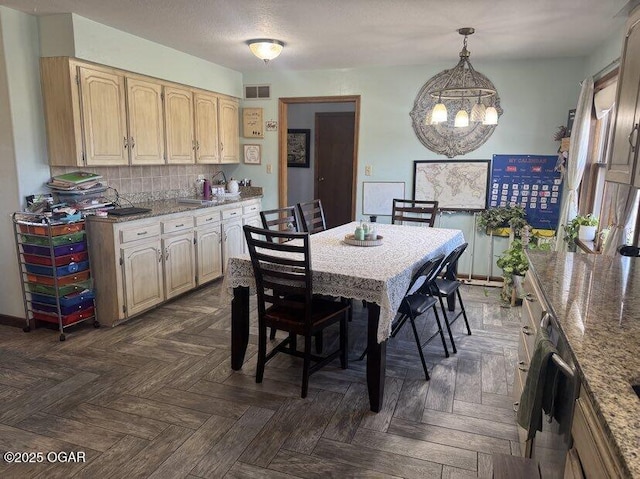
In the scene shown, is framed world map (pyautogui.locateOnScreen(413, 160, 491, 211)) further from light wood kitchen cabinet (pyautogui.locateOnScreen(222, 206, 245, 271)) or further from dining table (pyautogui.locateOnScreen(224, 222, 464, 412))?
light wood kitchen cabinet (pyautogui.locateOnScreen(222, 206, 245, 271))

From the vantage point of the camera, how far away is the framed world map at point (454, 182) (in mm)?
4879

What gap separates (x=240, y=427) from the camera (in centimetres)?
233

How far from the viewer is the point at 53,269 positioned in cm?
330

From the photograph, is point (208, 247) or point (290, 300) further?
point (208, 247)

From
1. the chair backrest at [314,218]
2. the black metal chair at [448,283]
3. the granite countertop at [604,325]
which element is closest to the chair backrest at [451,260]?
the black metal chair at [448,283]

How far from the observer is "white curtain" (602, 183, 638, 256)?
2747mm

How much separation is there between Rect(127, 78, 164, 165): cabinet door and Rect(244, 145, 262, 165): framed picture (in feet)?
4.89

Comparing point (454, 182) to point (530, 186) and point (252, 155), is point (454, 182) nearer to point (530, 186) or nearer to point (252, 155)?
point (530, 186)

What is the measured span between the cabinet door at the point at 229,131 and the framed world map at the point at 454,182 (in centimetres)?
218

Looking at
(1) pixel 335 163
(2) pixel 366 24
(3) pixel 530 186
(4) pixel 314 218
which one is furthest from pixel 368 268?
(1) pixel 335 163

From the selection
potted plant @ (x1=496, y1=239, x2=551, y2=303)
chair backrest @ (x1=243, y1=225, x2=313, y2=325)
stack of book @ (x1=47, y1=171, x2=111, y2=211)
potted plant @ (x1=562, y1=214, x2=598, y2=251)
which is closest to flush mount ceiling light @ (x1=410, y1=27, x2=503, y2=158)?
potted plant @ (x1=496, y1=239, x2=551, y2=303)

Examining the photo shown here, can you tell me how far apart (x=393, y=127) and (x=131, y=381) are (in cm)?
369

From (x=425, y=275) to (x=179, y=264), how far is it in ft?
7.54

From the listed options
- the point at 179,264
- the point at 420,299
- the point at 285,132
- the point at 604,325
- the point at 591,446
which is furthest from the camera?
the point at 285,132
